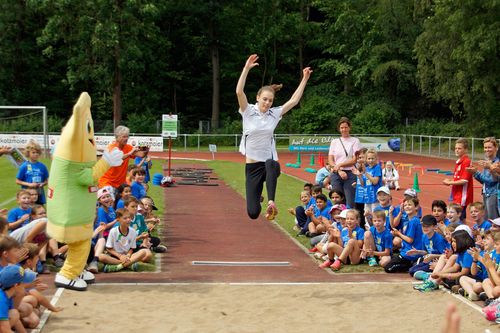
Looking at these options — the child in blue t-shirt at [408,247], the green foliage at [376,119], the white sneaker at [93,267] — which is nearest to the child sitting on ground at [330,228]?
the child in blue t-shirt at [408,247]

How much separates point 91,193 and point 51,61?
2023 inches

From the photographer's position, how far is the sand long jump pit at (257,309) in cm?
787

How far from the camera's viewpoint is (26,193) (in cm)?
1066

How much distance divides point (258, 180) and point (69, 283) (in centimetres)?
283

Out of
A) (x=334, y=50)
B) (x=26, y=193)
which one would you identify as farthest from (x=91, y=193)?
(x=334, y=50)

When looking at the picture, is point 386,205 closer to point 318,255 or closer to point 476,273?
point 318,255

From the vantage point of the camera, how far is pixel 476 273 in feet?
29.7

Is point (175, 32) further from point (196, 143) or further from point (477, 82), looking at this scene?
point (477, 82)

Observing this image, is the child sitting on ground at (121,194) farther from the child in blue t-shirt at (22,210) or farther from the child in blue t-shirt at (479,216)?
the child in blue t-shirt at (479,216)

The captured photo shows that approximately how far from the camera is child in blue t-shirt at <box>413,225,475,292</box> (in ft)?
30.0

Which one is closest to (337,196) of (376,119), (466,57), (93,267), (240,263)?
(240,263)

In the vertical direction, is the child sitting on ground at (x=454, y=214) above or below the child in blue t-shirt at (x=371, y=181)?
below

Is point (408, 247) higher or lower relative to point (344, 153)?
lower

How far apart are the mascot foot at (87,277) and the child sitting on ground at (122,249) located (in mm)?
783
